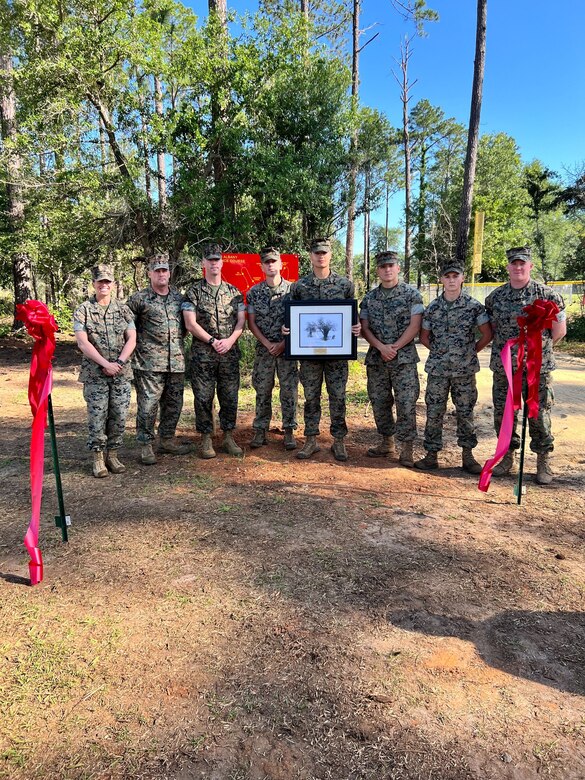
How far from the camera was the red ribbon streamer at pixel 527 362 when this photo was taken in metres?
4.06

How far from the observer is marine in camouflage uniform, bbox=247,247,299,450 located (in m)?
5.29

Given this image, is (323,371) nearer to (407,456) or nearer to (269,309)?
(269,309)

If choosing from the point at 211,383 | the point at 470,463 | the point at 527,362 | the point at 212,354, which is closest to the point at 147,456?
the point at 211,383

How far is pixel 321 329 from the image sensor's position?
497 cm

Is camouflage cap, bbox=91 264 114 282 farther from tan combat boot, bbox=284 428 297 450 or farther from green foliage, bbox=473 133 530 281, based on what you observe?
green foliage, bbox=473 133 530 281

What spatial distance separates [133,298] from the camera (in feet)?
16.3

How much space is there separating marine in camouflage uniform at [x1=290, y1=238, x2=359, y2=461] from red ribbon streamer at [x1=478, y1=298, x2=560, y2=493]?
1.47m

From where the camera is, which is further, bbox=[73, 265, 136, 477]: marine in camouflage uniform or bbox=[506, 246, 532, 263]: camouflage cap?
bbox=[73, 265, 136, 477]: marine in camouflage uniform

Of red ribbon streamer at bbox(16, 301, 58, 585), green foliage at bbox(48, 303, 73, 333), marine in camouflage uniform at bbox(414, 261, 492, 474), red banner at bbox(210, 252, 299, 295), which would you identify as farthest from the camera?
green foliage at bbox(48, 303, 73, 333)

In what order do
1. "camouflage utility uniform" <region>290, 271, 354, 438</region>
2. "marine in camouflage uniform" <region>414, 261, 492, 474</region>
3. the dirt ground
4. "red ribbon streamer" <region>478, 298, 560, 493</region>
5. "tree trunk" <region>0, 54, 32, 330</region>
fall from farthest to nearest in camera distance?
"tree trunk" <region>0, 54, 32, 330</region> → "camouflage utility uniform" <region>290, 271, 354, 438</region> → "marine in camouflage uniform" <region>414, 261, 492, 474</region> → "red ribbon streamer" <region>478, 298, 560, 493</region> → the dirt ground

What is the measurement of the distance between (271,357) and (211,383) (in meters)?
0.68

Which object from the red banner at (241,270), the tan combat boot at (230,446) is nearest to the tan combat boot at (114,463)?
the tan combat boot at (230,446)

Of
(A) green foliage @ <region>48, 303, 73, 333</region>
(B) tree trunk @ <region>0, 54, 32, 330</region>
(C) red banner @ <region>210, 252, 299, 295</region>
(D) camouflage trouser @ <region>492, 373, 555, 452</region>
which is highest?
(B) tree trunk @ <region>0, 54, 32, 330</region>

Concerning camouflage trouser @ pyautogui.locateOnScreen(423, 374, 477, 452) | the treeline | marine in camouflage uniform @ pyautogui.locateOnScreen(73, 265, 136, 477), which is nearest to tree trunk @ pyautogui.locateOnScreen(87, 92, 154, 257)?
the treeline
